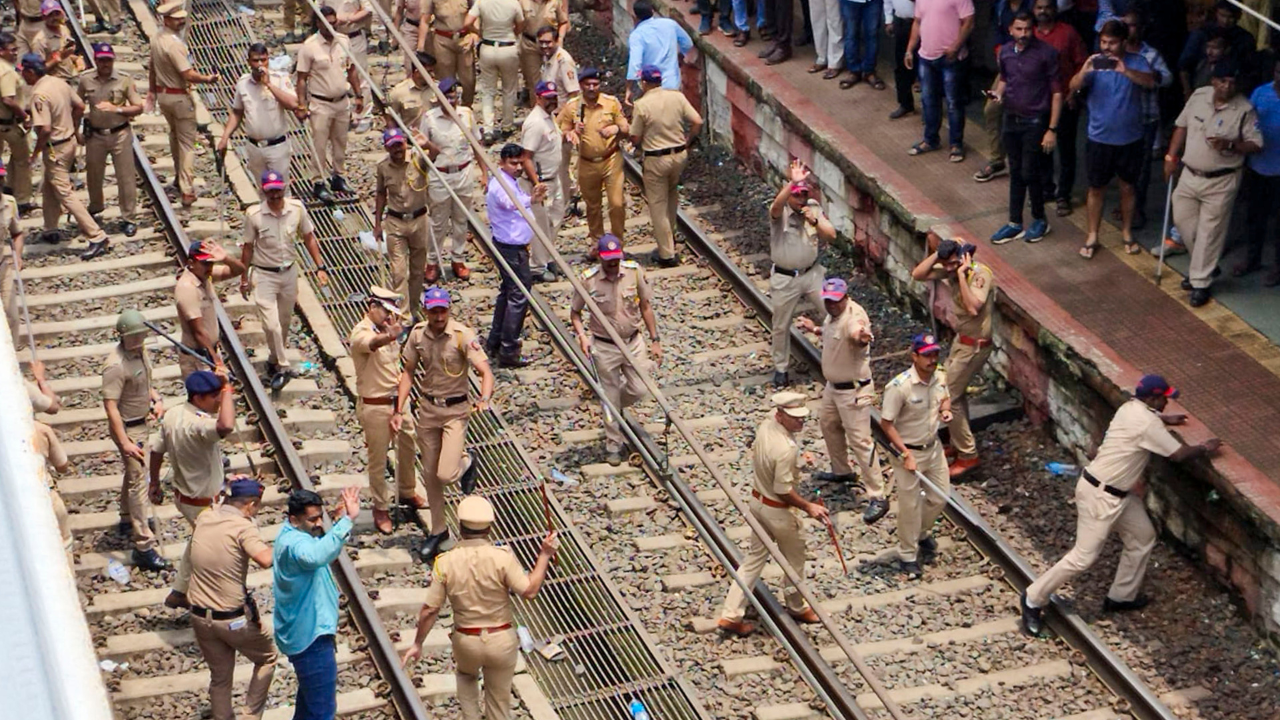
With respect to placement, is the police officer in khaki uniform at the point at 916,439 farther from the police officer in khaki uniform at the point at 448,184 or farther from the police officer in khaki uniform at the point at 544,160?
the police officer in khaki uniform at the point at 448,184

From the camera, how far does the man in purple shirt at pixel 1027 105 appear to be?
49.9 feet

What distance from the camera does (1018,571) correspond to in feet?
43.8

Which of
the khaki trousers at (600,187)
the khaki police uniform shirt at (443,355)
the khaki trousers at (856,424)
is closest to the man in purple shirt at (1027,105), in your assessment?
the khaki trousers at (856,424)

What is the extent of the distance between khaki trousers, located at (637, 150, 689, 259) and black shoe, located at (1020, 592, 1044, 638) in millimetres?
5616

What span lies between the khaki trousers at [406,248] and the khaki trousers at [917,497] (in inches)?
185

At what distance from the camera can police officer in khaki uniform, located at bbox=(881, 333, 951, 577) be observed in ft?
43.2

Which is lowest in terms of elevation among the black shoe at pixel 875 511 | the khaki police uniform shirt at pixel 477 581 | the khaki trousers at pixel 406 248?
the black shoe at pixel 875 511

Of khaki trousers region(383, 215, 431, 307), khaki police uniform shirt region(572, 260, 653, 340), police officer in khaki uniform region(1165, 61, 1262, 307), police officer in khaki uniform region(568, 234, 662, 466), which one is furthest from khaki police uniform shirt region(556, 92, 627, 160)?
police officer in khaki uniform region(1165, 61, 1262, 307)

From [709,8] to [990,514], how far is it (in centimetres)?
790

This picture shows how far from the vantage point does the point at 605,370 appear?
14406mm

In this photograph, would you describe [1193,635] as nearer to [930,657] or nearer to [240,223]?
[930,657]

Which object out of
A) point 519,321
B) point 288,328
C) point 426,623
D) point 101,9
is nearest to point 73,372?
point 288,328

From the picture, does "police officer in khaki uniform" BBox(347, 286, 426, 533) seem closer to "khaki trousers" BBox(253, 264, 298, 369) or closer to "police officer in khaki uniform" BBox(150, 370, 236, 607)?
"police officer in khaki uniform" BBox(150, 370, 236, 607)

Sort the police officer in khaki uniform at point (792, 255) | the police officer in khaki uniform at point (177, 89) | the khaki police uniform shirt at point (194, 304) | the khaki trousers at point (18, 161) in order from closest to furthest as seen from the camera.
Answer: the khaki police uniform shirt at point (194, 304), the police officer in khaki uniform at point (792, 255), the khaki trousers at point (18, 161), the police officer in khaki uniform at point (177, 89)
